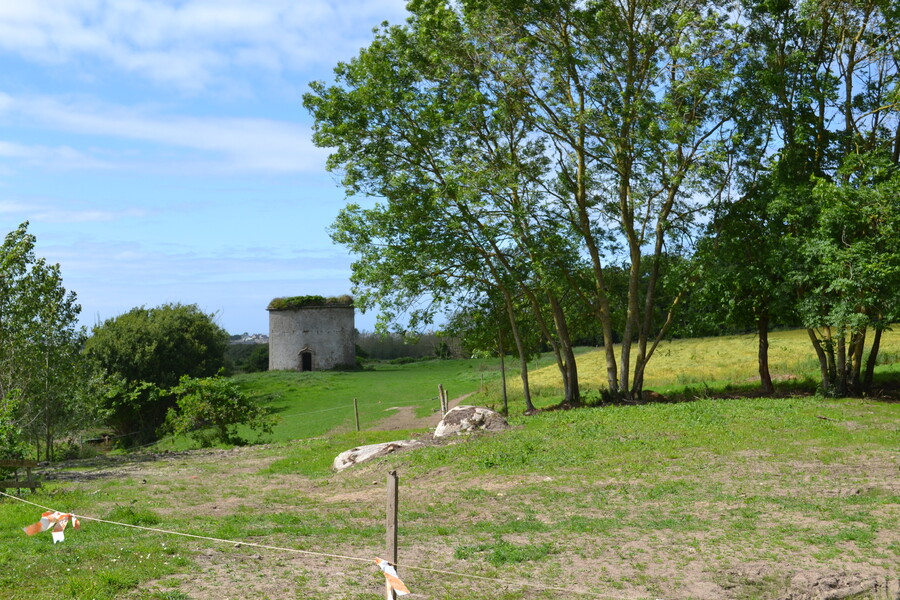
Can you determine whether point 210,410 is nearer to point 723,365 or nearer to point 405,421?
point 405,421

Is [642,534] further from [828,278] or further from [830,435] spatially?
[828,278]

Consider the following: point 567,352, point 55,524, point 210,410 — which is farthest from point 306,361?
point 55,524

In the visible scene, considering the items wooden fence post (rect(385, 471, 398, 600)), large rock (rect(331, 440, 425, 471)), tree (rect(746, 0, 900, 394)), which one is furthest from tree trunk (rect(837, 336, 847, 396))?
wooden fence post (rect(385, 471, 398, 600))

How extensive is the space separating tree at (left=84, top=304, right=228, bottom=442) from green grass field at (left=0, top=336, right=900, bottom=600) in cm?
3122

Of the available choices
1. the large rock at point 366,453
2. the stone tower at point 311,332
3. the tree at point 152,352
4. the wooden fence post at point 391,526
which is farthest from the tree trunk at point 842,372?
the stone tower at point 311,332

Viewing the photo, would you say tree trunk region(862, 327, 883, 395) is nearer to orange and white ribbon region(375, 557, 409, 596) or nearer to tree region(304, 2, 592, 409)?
tree region(304, 2, 592, 409)

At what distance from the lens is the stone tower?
76312 mm

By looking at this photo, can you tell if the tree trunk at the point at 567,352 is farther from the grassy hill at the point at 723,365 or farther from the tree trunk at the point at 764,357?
the tree trunk at the point at 764,357

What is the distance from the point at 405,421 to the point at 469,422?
1614 cm

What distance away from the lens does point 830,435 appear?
2016cm

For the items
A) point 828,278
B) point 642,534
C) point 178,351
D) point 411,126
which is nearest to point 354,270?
point 411,126

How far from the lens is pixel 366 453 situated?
2208cm

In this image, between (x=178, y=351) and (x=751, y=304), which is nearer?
(x=751, y=304)

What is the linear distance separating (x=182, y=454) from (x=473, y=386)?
29785 millimetres
